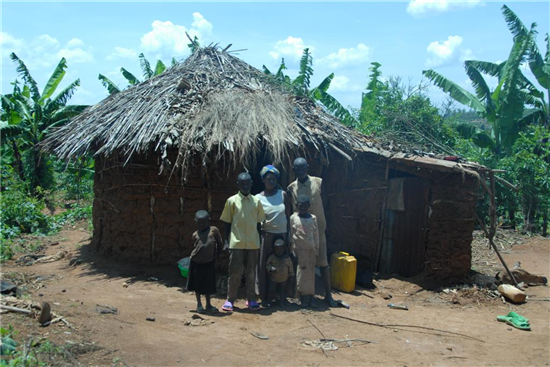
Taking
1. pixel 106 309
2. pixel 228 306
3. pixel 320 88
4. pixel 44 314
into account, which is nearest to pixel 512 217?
pixel 320 88

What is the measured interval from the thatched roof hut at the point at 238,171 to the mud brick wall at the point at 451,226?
0.05ft

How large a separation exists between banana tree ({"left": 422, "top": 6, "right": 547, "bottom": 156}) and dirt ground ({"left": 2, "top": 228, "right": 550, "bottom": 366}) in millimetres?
7560

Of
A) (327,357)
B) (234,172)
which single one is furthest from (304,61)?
(327,357)

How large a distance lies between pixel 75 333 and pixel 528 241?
10910mm

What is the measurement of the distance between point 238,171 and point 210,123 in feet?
2.69

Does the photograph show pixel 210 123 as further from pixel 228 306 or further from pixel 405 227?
pixel 405 227

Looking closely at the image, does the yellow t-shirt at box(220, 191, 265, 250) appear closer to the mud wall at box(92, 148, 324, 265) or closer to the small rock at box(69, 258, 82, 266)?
→ the mud wall at box(92, 148, 324, 265)

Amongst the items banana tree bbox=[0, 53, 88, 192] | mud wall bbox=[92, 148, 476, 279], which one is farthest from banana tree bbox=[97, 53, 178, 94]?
mud wall bbox=[92, 148, 476, 279]

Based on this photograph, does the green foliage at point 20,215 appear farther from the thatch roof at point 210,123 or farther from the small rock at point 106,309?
the small rock at point 106,309

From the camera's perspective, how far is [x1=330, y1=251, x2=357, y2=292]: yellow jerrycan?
6716 millimetres

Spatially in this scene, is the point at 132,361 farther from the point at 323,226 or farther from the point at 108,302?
the point at 323,226

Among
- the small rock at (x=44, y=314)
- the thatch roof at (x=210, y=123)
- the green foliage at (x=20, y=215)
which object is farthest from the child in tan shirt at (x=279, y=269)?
the green foliage at (x=20, y=215)

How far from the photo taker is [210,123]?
6.82 metres

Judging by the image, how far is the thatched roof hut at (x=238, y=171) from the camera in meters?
6.79
